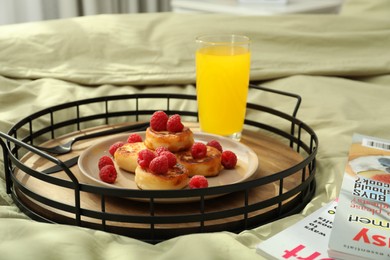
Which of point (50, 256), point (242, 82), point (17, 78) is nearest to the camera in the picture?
point (50, 256)

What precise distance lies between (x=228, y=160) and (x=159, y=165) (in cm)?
19

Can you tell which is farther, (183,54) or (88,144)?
(183,54)

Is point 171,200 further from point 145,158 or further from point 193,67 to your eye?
point 193,67

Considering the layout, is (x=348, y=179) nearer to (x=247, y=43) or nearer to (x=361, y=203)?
(x=361, y=203)

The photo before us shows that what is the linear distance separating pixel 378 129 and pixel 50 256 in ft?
2.53

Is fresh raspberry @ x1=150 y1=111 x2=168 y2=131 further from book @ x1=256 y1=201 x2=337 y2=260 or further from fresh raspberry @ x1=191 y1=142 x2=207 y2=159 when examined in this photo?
book @ x1=256 y1=201 x2=337 y2=260

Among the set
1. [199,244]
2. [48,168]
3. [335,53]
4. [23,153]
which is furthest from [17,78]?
[199,244]

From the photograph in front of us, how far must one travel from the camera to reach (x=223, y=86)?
1240 mm

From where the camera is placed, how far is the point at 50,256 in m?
0.66

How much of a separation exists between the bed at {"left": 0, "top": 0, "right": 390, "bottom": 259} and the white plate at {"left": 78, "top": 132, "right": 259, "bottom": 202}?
13 cm

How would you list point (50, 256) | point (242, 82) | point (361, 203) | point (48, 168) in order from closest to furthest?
point (50, 256) < point (361, 203) < point (48, 168) < point (242, 82)

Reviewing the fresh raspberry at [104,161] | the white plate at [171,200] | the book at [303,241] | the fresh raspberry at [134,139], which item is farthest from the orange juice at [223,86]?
the book at [303,241]

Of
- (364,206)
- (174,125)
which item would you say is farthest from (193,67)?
(364,206)

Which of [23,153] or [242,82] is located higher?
[242,82]
